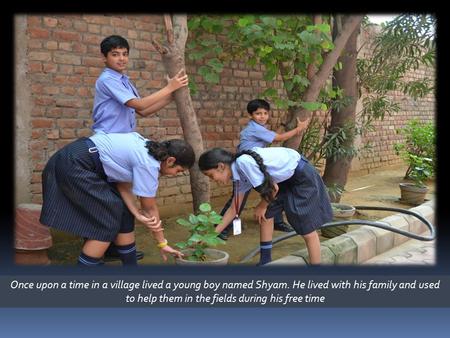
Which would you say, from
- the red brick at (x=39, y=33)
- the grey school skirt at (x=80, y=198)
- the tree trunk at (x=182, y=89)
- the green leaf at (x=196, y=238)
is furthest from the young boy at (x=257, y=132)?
the red brick at (x=39, y=33)

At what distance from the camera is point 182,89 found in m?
3.46

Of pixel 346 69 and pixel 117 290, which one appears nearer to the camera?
pixel 117 290

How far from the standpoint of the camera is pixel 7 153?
→ 312 centimetres

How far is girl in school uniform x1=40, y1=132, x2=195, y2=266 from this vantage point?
2.76m

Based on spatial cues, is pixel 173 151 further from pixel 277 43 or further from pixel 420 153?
pixel 420 153

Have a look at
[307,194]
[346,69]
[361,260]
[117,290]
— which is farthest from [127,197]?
[346,69]

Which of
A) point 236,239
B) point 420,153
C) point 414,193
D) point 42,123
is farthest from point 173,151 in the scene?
point 420,153

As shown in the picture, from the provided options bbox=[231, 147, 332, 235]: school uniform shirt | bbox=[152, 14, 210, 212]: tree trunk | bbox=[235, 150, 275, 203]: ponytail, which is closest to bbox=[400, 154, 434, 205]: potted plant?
bbox=[231, 147, 332, 235]: school uniform shirt

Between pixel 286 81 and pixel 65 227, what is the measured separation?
9.05ft

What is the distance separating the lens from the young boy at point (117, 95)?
3006 millimetres

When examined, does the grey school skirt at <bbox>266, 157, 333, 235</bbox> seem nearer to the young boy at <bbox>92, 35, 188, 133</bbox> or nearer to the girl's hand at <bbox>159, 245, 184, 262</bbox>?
the girl's hand at <bbox>159, 245, 184, 262</bbox>

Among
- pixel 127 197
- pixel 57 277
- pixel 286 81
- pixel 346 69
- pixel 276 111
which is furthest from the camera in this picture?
pixel 276 111

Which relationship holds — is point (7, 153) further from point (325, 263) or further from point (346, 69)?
point (346, 69)

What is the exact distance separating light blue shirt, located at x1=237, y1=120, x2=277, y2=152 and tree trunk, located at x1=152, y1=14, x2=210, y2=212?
73 cm
